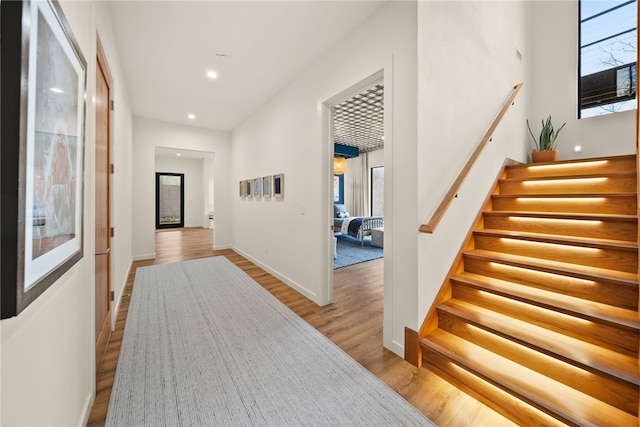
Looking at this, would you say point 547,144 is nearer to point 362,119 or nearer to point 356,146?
point 362,119

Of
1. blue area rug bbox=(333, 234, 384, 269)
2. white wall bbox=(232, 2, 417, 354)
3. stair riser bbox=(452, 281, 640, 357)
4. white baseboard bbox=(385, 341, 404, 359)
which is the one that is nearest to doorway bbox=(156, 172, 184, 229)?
white wall bbox=(232, 2, 417, 354)

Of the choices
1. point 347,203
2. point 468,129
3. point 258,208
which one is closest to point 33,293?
point 468,129

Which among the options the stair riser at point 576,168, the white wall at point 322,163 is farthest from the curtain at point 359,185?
the stair riser at point 576,168

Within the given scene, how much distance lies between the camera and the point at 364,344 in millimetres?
2189

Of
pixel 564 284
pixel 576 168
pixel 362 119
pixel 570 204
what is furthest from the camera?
pixel 362 119

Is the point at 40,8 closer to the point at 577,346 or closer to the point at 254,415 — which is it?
the point at 254,415

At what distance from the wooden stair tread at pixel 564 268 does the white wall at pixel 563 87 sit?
2916 millimetres

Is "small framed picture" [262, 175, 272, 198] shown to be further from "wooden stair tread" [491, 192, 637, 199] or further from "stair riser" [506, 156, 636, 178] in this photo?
"stair riser" [506, 156, 636, 178]

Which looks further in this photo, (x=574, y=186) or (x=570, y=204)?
(x=574, y=186)

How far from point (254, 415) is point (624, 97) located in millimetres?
5838

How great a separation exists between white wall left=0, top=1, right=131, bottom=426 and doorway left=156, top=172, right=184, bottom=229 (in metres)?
Result: 8.51

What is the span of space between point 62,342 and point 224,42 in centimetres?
282

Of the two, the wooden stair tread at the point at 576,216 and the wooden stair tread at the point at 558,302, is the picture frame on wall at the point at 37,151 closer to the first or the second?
the wooden stair tread at the point at 558,302

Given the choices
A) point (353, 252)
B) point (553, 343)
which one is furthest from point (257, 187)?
point (553, 343)
